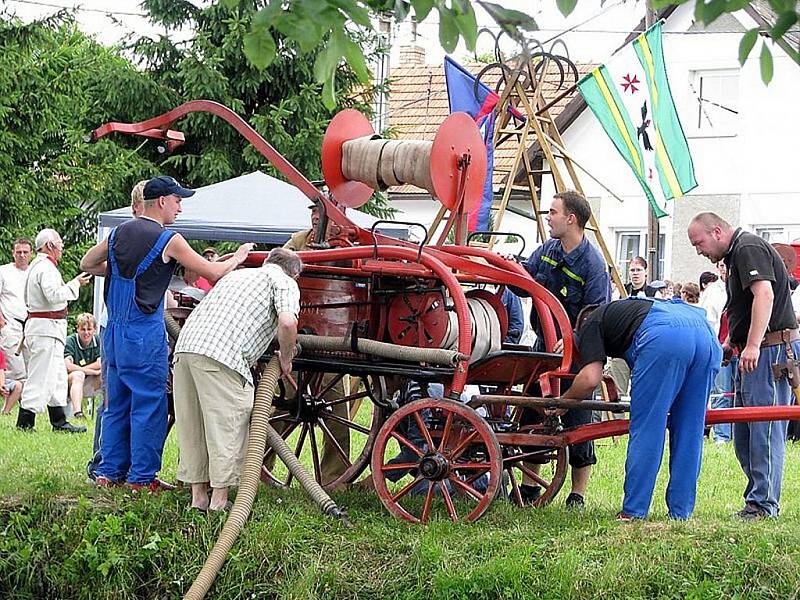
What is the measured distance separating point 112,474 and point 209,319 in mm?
1404

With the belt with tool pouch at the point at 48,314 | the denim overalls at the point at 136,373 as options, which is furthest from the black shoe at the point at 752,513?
the belt with tool pouch at the point at 48,314

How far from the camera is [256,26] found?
12.4 feet

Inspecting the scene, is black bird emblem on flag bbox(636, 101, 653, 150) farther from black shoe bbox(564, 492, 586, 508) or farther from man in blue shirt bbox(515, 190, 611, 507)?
black shoe bbox(564, 492, 586, 508)

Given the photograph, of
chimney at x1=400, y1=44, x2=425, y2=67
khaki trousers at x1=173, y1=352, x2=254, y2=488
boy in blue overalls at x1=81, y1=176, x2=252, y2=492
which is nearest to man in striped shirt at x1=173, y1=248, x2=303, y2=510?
khaki trousers at x1=173, y1=352, x2=254, y2=488

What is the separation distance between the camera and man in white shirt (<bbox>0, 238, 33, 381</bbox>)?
13901mm

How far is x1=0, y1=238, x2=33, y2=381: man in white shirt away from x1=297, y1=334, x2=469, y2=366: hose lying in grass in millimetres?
6794

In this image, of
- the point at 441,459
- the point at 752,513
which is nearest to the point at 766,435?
the point at 752,513

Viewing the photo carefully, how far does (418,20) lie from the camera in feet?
12.8

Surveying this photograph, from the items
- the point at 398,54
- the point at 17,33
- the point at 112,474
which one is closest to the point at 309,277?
the point at 112,474

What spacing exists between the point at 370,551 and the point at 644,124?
8.35m

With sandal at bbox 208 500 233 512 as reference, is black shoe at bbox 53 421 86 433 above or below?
below

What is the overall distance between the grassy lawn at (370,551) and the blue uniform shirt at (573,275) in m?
1.33

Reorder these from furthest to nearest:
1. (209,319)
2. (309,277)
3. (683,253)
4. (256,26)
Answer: (683,253) → (309,277) → (209,319) → (256,26)

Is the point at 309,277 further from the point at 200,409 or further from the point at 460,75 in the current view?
the point at 460,75
